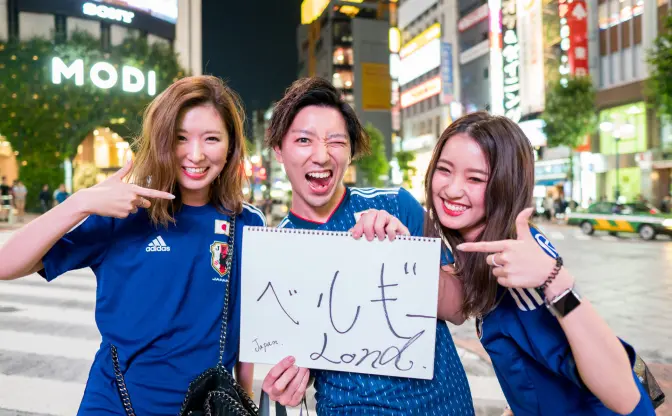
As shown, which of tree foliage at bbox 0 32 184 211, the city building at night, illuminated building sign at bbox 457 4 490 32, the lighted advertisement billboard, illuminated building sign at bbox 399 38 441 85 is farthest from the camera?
illuminated building sign at bbox 399 38 441 85

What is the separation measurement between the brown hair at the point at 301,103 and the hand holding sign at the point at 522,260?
1017mm

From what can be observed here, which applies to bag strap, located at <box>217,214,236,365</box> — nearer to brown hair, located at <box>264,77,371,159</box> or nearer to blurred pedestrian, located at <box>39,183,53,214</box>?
brown hair, located at <box>264,77,371,159</box>

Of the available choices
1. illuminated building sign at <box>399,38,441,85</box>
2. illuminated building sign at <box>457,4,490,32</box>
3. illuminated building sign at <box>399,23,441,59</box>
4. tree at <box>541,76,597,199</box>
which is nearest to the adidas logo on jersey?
tree at <box>541,76,597,199</box>

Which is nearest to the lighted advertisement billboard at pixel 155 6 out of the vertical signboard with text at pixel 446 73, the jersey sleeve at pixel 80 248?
the vertical signboard with text at pixel 446 73

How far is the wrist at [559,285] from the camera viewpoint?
1374mm

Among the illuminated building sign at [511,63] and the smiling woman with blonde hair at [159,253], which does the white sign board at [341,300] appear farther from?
the illuminated building sign at [511,63]

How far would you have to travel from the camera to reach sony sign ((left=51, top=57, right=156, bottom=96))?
2839 centimetres

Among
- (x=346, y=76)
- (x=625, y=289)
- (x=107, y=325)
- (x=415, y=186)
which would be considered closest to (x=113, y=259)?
(x=107, y=325)

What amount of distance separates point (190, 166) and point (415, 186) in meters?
65.1

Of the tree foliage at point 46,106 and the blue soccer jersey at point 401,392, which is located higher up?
the tree foliage at point 46,106

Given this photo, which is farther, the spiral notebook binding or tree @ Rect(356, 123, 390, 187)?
tree @ Rect(356, 123, 390, 187)

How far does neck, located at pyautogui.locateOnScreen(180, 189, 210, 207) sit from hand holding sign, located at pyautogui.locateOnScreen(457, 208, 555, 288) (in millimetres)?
1206

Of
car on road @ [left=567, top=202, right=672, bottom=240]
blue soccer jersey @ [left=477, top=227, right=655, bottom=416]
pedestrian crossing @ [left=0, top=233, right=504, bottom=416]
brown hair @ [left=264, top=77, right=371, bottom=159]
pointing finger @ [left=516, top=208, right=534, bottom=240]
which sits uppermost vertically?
brown hair @ [left=264, top=77, right=371, bottom=159]

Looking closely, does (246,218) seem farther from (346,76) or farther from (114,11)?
(346,76)
